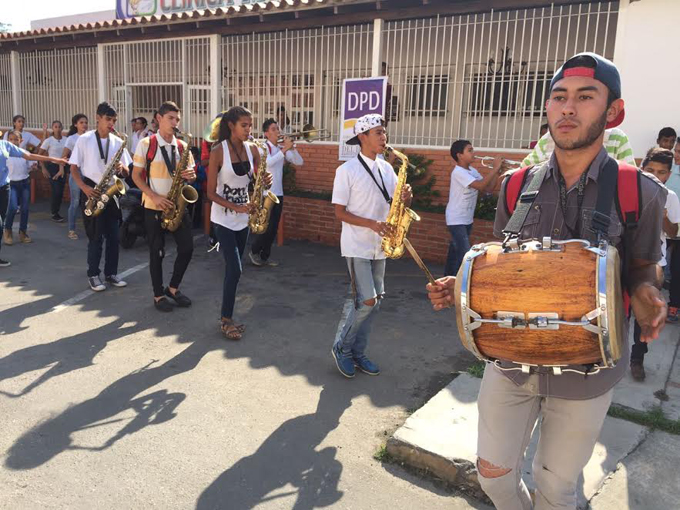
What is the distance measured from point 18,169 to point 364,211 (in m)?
6.65

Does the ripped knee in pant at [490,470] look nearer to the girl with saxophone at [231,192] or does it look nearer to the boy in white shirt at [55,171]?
the girl with saxophone at [231,192]

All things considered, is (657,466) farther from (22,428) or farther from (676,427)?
(22,428)

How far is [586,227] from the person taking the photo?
1.92 metres

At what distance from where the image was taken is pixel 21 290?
6.38 metres

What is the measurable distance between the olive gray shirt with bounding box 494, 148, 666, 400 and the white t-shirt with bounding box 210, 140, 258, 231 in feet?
10.6

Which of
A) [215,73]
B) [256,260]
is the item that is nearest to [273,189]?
[256,260]

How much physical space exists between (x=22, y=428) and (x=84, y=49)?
1144cm

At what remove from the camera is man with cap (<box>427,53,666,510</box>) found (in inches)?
76.1

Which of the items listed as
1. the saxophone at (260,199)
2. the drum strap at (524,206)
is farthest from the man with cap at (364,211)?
the drum strap at (524,206)

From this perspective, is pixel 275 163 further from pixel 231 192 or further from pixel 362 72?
pixel 362 72

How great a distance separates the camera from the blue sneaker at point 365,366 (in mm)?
4406

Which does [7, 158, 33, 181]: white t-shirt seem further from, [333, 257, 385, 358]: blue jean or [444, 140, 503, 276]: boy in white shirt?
[333, 257, 385, 358]: blue jean

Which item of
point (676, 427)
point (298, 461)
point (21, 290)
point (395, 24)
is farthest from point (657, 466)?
point (395, 24)

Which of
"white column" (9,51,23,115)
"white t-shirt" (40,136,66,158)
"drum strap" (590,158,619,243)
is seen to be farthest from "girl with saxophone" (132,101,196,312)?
"white column" (9,51,23,115)
